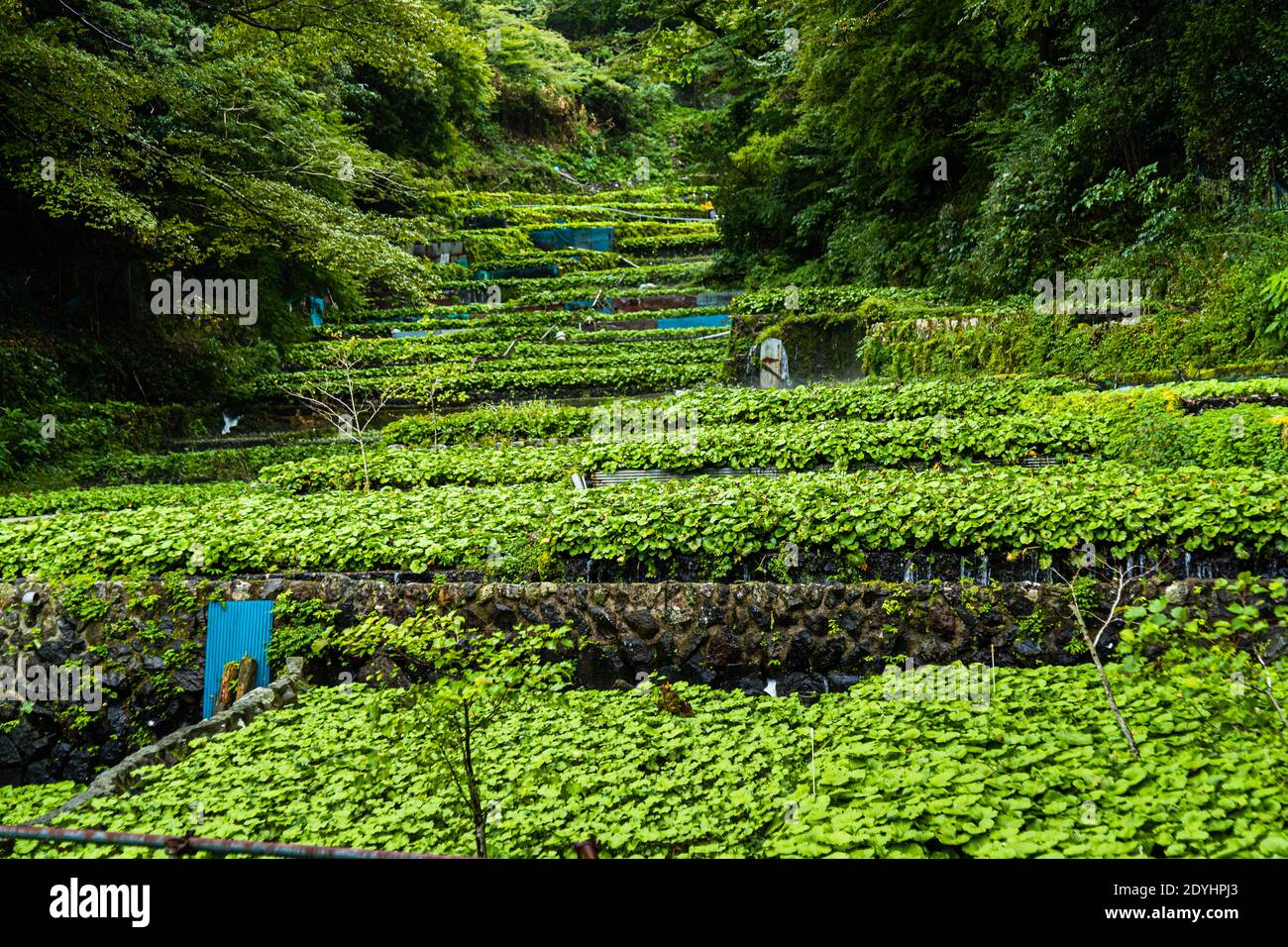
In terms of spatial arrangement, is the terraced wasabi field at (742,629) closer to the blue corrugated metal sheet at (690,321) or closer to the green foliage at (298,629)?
the green foliage at (298,629)

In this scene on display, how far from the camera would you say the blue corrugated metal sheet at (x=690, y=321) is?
22125 mm

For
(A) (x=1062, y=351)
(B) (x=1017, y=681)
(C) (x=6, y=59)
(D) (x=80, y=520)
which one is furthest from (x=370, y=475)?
(A) (x=1062, y=351)

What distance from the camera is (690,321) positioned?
2233 cm

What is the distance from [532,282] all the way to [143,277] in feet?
42.6

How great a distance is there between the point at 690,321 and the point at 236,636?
1730cm

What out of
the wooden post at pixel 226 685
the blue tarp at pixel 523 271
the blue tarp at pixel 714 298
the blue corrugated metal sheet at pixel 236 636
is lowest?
the wooden post at pixel 226 685

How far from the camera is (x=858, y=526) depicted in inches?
274

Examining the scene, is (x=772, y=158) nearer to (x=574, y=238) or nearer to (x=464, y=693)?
(x=574, y=238)

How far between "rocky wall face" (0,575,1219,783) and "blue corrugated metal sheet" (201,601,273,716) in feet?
0.46

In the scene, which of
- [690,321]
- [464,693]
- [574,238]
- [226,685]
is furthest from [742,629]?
[574,238]

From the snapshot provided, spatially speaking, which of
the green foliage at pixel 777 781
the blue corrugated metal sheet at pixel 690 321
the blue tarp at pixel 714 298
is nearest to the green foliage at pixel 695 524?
the green foliage at pixel 777 781

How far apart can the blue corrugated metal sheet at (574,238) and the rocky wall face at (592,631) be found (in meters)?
28.2
